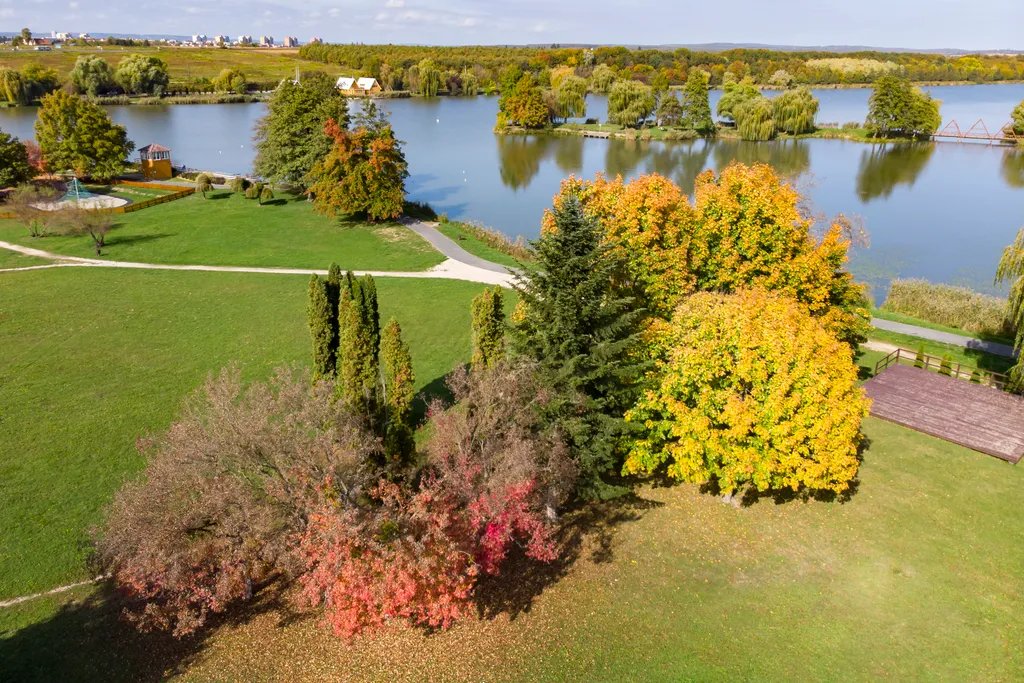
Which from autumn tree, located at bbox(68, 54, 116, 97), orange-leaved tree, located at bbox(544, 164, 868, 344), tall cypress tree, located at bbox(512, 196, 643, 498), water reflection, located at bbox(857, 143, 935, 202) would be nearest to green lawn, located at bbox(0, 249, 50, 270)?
orange-leaved tree, located at bbox(544, 164, 868, 344)

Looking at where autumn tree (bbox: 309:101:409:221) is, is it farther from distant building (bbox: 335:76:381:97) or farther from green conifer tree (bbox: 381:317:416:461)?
distant building (bbox: 335:76:381:97)

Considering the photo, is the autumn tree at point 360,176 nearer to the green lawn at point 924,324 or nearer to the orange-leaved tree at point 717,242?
the orange-leaved tree at point 717,242

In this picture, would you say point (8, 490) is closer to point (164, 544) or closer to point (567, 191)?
point (164, 544)

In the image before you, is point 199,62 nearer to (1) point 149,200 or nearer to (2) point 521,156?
(2) point 521,156

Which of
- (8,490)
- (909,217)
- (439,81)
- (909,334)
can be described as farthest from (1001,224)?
(439,81)

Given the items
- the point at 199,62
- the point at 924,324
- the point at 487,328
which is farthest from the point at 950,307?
the point at 199,62

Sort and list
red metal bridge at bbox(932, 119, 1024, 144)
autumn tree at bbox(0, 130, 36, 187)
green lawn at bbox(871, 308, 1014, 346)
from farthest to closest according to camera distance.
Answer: red metal bridge at bbox(932, 119, 1024, 144)
autumn tree at bbox(0, 130, 36, 187)
green lawn at bbox(871, 308, 1014, 346)
